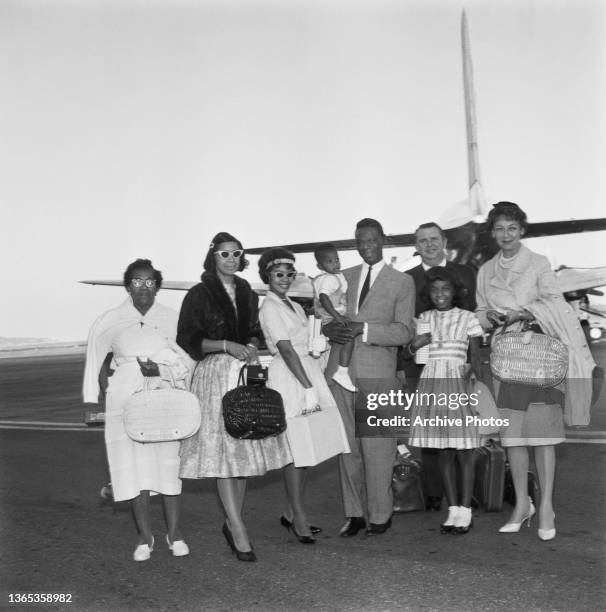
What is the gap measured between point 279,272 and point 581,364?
189 cm

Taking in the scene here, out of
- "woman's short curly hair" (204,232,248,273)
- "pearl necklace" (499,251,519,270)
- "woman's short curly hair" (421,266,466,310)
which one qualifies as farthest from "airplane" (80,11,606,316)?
"woman's short curly hair" (204,232,248,273)

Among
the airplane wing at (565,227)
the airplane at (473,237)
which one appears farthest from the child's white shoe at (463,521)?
the airplane wing at (565,227)

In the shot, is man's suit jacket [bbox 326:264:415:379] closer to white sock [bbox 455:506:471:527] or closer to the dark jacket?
the dark jacket

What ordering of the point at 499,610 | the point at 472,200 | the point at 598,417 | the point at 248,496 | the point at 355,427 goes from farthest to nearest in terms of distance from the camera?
the point at 472,200
the point at 598,417
the point at 248,496
the point at 355,427
the point at 499,610

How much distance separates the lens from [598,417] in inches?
391

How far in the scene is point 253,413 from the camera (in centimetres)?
432

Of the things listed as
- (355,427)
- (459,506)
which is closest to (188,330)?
(355,427)

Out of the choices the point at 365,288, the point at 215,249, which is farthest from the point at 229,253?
the point at 365,288

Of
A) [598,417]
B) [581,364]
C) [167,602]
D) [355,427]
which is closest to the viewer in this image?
[167,602]

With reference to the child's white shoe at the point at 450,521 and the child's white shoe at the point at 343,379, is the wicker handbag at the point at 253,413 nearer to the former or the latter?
the child's white shoe at the point at 343,379

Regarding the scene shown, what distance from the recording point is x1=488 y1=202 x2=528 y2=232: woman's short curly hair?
4969 mm

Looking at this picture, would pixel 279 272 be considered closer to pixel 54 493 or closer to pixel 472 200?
pixel 54 493

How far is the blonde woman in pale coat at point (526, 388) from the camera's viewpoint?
474cm

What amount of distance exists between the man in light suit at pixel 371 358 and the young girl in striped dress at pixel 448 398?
181 mm
